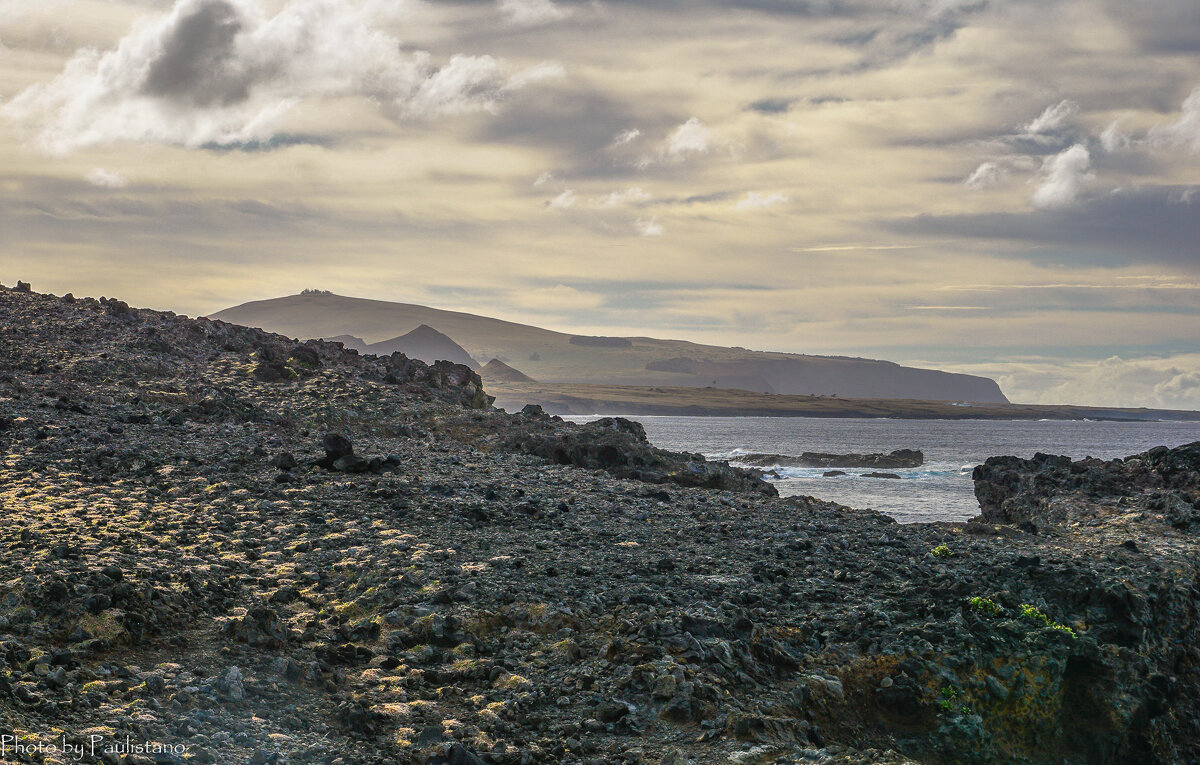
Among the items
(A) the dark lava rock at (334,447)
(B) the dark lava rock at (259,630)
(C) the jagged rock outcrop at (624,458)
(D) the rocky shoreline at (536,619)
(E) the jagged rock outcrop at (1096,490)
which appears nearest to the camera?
(D) the rocky shoreline at (536,619)

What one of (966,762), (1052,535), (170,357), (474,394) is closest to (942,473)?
(474,394)

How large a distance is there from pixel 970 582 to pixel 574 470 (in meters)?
14.0

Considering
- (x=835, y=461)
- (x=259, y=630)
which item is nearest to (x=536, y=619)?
(x=259, y=630)

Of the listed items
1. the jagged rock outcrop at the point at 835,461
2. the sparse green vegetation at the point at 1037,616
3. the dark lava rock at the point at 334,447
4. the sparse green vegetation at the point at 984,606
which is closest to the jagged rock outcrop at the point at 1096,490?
the sparse green vegetation at the point at 1037,616

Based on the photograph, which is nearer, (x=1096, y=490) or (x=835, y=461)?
(x=1096, y=490)

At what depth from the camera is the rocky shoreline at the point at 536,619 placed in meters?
8.24

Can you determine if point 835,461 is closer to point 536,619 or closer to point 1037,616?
point 1037,616

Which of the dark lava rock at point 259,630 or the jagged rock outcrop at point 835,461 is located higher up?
the dark lava rock at point 259,630

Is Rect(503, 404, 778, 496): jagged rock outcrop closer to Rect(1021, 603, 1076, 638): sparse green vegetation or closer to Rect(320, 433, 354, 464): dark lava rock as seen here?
Rect(320, 433, 354, 464): dark lava rock

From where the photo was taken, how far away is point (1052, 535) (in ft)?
68.4

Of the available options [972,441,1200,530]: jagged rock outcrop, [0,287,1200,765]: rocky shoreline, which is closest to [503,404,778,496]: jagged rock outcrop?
[0,287,1200,765]: rocky shoreline

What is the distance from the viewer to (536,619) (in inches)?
443

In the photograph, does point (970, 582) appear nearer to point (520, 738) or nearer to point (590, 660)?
point (590, 660)

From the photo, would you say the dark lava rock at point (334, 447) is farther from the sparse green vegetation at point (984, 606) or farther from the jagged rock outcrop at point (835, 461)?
the jagged rock outcrop at point (835, 461)
